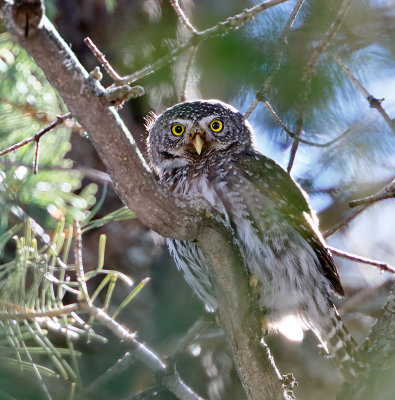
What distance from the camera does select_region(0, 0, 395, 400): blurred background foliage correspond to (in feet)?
10.0

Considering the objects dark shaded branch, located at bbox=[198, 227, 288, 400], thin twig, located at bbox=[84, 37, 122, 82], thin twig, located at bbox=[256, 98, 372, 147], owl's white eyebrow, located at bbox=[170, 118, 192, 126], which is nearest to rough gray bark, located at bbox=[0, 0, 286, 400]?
dark shaded branch, located at bbox=[198, 227, 288, 400]

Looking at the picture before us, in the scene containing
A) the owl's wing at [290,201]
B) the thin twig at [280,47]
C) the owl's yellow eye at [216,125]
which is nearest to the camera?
the thin twig at [280,47]

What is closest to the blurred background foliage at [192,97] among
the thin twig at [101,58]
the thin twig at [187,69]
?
the thin twig at [187,69]

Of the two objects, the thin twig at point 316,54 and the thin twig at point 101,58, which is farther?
the thin twig at point 316,54

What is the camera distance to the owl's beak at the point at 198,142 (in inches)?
150

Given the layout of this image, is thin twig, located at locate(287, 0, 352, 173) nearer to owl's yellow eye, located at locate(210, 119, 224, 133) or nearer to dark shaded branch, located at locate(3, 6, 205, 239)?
dark shaded branch, located at locate(3, 6, 205, 239)

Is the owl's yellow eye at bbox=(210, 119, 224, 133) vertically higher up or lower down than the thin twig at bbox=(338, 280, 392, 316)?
higher up

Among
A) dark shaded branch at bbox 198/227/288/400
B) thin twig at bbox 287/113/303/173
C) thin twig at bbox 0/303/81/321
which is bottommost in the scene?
dark shaded branch at bbox 198/227/288/400

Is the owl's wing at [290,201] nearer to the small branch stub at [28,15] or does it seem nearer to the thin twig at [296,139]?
the thin twig at [296,139]

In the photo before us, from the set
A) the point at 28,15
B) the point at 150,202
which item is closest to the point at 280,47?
the point at 150,202

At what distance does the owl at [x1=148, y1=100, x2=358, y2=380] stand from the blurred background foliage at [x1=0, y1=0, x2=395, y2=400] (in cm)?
28

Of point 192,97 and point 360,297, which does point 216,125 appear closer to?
point 192,97

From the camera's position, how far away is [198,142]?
388 centimetres

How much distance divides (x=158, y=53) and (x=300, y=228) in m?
1.26
